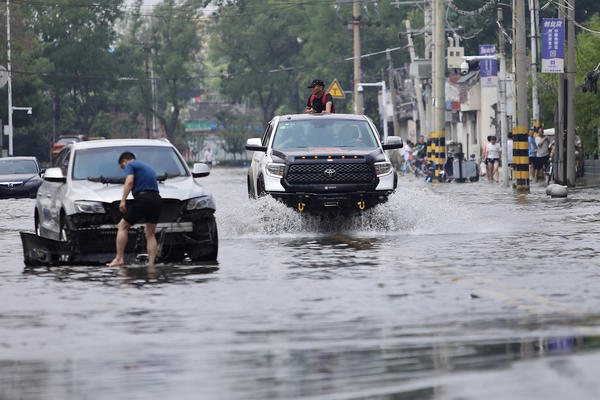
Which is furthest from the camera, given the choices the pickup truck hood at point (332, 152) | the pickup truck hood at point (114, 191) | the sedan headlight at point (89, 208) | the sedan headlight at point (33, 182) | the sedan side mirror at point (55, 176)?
the sedan headlight at point (33, 182)

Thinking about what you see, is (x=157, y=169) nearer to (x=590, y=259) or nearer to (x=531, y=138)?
(x=590, y=259)

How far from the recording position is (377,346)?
30.0 feet

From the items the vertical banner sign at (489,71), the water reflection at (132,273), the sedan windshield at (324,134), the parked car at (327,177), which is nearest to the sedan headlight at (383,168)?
the parked car at (327,177)

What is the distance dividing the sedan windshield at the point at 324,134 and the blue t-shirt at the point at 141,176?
5.93 m

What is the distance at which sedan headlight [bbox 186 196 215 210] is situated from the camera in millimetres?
16219

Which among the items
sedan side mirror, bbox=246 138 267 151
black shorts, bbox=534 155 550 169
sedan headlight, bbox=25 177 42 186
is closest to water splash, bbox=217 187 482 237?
sedan side mirror, bbox=246 138 267 151

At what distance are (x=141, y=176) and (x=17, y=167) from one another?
91.6ft

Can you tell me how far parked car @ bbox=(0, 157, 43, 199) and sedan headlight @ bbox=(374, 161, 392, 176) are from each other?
68.1 ft

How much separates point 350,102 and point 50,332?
98.8 m

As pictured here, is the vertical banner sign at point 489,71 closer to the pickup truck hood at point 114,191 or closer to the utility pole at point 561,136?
the utility pole at point 561,136

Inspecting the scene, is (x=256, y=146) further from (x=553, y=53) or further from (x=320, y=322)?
(x=553, y=53)

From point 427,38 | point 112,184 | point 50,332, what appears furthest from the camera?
point 427,38

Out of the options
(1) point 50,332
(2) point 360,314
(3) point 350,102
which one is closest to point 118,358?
(1) point 50,332

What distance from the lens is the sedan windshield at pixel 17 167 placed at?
4231cm
